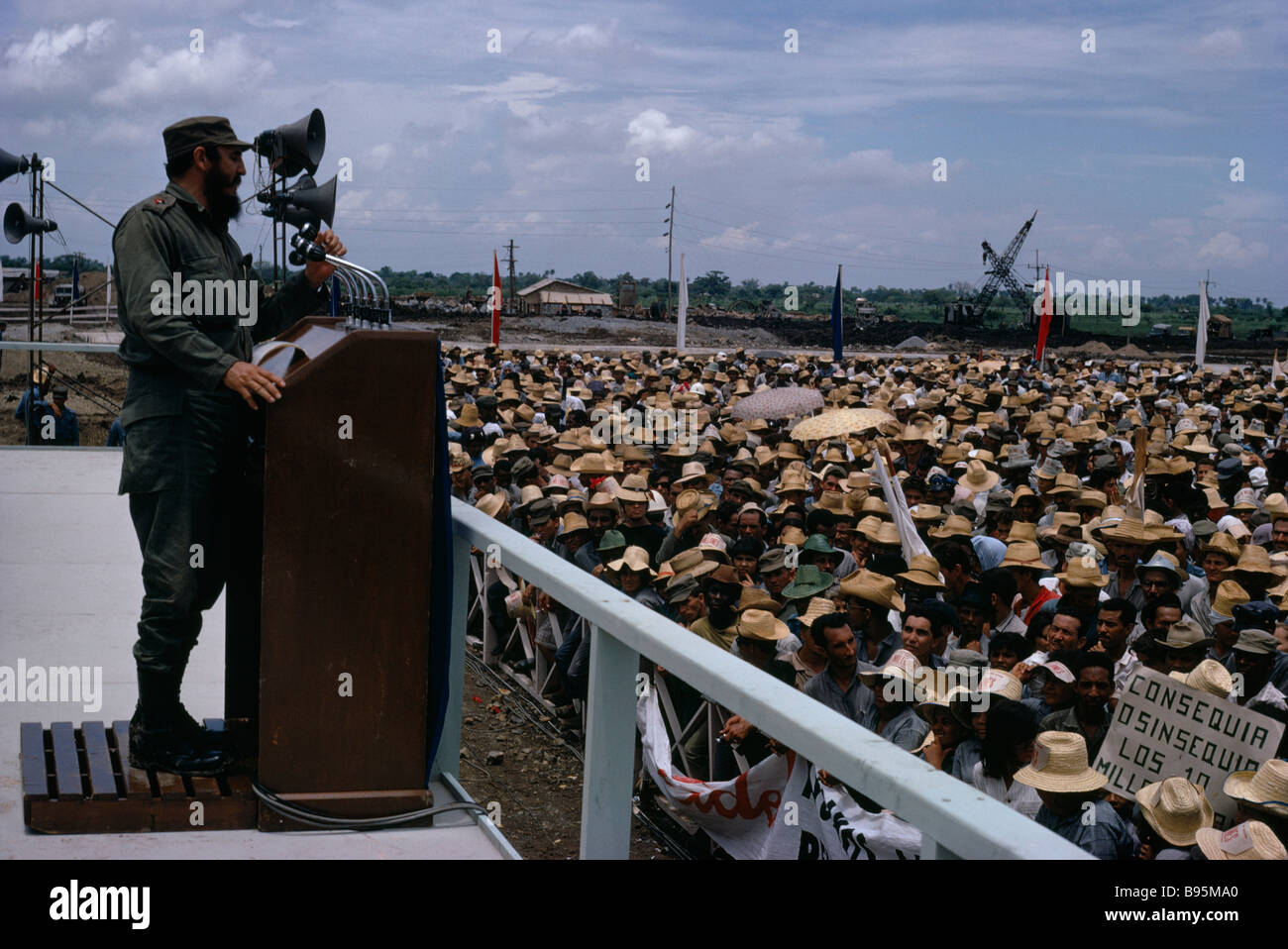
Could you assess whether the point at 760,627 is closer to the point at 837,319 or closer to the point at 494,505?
the point at 494,505

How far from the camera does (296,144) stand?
3.64 metres

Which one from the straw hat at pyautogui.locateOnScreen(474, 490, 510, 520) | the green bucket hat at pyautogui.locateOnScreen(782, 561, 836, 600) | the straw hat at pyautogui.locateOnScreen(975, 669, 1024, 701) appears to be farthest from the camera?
the straw hat at pyautogui.locateOnScreen(474, 490, 510, 520)

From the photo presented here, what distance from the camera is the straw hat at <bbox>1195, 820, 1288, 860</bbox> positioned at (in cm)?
446

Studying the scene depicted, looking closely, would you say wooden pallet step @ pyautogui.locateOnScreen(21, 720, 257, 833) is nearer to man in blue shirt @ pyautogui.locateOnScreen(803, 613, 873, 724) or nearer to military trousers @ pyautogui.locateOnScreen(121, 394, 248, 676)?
military trousers @ pyautogui.locateOnScreen(121, 394, 248, 676)

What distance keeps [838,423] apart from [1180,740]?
7.34m

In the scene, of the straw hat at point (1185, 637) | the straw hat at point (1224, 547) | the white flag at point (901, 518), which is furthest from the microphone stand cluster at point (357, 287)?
the straw hat at point (1224, 547)

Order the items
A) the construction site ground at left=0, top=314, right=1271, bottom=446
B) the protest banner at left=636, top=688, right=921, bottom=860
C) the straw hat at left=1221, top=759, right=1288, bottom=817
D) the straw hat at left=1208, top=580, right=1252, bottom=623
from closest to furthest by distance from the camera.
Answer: the straw hat at left=1221, top=759, right=1288, bottom=817, the protest banner at left=636, top=688, right=921, bottom=860, the straw hat at left=1208, top=580, right=1252, bottom=623, the construction site ground at left=0, top=314, right=1271, bottom=446

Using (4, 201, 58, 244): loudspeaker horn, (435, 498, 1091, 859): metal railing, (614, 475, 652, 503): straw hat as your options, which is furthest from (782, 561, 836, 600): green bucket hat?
(4, 201, 58, 244): loudspeaker horn

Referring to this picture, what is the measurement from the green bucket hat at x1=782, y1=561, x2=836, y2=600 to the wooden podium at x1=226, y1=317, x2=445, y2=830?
187 inches

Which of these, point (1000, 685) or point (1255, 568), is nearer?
point (1000, 685)

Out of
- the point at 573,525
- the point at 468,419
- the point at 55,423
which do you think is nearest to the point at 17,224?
the point at 55,423

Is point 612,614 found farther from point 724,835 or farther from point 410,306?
point 410,306
